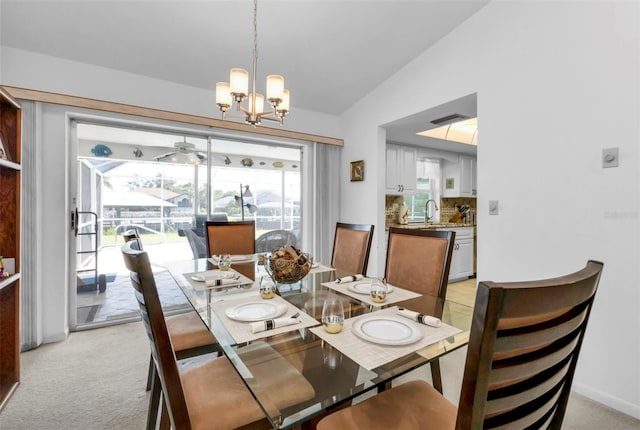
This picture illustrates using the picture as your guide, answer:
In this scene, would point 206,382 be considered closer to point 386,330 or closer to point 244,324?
point 244,324

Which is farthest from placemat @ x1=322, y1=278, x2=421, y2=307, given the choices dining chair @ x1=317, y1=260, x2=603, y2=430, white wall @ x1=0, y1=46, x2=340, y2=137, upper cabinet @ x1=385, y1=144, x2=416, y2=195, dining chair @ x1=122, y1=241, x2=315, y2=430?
upper cabinet @ x1=385, y1=144, x2=416, y2=195

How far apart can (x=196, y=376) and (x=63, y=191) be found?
245 cm

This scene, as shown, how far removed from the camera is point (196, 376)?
1.25m

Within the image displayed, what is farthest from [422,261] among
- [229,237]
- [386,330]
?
[229,237]

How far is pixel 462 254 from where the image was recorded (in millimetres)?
4688

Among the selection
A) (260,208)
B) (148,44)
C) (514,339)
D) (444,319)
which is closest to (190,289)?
(444,319)

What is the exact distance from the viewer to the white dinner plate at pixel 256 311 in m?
1.24

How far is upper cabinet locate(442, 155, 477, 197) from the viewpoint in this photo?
5.22 m

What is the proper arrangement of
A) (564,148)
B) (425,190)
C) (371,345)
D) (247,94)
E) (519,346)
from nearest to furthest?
(519,346), (371,345), (247,94), (564,148), (425,190)

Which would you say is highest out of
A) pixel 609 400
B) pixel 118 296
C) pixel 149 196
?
pixel 149 196

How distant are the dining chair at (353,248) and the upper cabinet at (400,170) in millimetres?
2137

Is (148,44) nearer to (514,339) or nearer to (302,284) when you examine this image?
(302,284)

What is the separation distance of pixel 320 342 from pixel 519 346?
671 mm

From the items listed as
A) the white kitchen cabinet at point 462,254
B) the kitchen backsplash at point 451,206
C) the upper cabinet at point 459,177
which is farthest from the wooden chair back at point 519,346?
the upper cabinet at point 459,177
